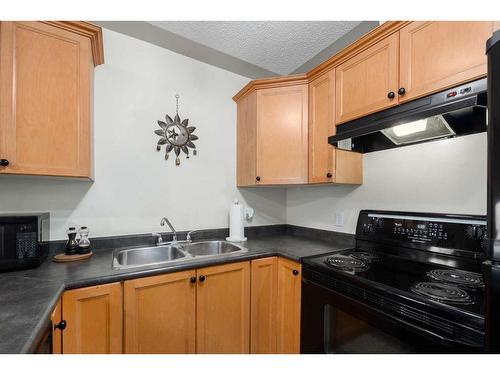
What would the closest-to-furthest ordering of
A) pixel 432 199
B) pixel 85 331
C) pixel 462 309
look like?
pixel 462 309 < pixel 85 331 < pixel 432 199

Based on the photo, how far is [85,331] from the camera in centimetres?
112

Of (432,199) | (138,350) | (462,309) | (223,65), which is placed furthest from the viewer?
(223,65)

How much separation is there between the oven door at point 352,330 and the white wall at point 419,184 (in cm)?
76

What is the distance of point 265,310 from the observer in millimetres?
1668

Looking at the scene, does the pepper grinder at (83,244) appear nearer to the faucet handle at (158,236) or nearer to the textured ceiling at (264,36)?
the faucet handle at (158,236)

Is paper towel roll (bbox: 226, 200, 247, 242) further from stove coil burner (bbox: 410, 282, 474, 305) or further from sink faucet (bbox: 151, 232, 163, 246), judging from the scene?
stove coil burner (bbox: 410, 282, 474, 305)

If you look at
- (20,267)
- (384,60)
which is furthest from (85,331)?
(384,60)

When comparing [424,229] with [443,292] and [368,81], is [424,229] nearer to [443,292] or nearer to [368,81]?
[443,292]

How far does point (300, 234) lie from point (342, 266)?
106cm

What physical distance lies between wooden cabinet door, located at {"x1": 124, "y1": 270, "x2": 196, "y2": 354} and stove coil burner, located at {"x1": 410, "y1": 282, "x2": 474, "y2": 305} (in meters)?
1.13

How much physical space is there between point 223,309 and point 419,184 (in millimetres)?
1478

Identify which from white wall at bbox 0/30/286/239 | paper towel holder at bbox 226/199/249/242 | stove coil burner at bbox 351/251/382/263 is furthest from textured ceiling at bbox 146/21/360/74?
stove coil burner at bbox 351/251/382/263

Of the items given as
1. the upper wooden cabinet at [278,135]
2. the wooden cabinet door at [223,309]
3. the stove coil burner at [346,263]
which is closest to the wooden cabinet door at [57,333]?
the wooden cabinet door at [223,309]
